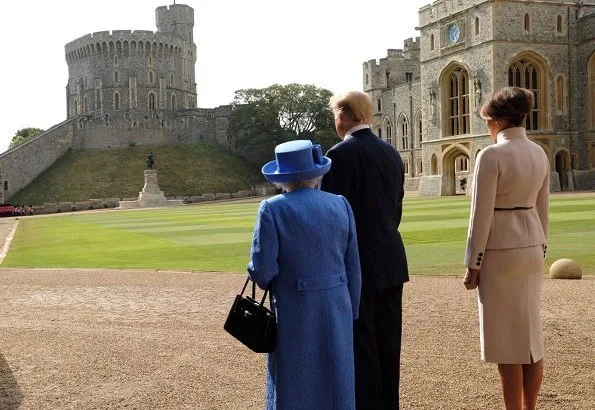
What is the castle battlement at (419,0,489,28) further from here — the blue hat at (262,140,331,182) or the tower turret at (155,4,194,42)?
the tower turret at (155,4,194,42)

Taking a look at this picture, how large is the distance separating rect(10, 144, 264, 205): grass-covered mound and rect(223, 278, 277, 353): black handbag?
188 feet

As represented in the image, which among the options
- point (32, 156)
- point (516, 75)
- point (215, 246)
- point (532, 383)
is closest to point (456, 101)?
point (516, 75)

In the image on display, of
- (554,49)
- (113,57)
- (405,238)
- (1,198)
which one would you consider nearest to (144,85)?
(113,57)

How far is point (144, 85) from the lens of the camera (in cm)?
8269

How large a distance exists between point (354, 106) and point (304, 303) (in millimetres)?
1438

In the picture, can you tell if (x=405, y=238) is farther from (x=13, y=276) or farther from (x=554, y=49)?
(x=554, y=49)

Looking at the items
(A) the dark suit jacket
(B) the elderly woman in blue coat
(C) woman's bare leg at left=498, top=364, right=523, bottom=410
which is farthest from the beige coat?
(B) the elderly woman in blue coat

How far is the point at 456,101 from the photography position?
144ft

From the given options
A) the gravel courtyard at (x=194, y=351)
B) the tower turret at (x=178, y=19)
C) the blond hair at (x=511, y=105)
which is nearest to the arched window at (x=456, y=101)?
the gravel courtyard at (x=194, y=351)

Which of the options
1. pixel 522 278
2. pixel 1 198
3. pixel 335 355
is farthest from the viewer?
pixel 1 198

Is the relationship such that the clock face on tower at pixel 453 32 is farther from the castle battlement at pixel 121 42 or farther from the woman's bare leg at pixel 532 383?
the castle battlement at pixel 121 42

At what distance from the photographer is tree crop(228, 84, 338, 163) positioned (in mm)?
68875

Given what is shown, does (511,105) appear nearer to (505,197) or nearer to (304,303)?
(505,197)

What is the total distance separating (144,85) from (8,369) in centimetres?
7928
